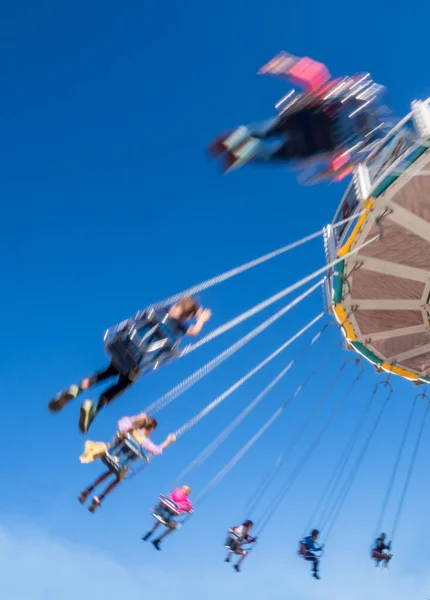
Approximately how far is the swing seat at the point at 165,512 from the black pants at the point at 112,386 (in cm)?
600

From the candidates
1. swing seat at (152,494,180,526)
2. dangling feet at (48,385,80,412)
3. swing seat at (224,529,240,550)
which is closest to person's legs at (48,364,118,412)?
dangling feet at (48,385,80,412)

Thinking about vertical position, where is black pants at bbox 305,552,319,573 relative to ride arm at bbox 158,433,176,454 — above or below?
above

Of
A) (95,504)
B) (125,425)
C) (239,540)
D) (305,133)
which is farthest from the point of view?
(239,540)

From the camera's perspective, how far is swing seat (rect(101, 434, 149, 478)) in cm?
1205

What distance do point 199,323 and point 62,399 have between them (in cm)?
285

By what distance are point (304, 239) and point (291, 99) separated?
2.81 m

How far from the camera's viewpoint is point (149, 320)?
10062 mm

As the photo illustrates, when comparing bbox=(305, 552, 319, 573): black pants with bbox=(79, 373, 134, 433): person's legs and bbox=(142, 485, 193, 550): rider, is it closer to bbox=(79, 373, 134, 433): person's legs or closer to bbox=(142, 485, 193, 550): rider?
bbox=(142, 485, 193, 550): rider

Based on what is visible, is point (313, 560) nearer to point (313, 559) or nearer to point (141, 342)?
point (313, 559)

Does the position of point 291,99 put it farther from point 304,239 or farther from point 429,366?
point 429,366

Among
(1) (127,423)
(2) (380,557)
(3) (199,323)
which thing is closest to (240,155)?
(3) (199,323)

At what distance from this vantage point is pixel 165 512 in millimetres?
15648

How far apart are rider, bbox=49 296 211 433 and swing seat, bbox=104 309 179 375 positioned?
16 cm

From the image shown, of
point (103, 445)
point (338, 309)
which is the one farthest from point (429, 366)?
point (103, 445)
